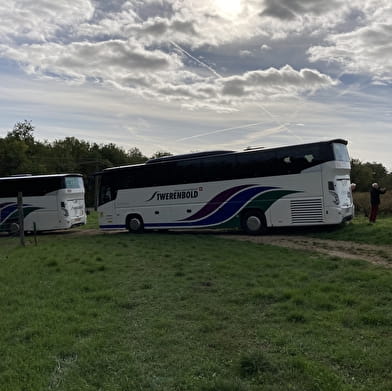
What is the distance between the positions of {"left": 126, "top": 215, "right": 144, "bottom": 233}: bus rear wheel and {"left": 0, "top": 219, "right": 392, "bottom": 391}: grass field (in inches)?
387

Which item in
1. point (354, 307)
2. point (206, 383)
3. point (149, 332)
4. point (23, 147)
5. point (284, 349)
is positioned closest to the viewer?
point (206, 383)

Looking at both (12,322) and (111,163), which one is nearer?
(12,322)

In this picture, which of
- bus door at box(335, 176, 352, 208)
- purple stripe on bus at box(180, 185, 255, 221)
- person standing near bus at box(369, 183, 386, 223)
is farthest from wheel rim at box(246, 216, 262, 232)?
person standing near bus at box(369, 183, 386, 223)

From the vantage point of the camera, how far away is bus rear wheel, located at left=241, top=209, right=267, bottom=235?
1716cm

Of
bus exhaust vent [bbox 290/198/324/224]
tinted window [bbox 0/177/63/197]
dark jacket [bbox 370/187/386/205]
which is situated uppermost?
tinted window [bbox 0/177/63/197]

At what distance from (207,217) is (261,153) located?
368cm

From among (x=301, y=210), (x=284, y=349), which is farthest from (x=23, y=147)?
(x=284, y=349)

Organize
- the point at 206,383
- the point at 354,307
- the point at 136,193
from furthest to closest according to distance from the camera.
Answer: the point at 136,193, the point at 354,307, the point at 206,383

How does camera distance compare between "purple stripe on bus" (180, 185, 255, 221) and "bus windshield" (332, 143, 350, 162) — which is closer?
"bus windshield" (332, 143, 350, 162)

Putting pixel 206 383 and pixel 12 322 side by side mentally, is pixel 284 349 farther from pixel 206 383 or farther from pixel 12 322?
pixel 12 322

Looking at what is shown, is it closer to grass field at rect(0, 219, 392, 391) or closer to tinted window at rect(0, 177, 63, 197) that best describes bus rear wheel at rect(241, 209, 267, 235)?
grass field at rect(0, 219, 392, 391)

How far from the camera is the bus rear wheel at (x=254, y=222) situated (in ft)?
56.3

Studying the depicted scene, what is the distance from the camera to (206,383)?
157 inches

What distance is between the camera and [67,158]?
5869 cm
